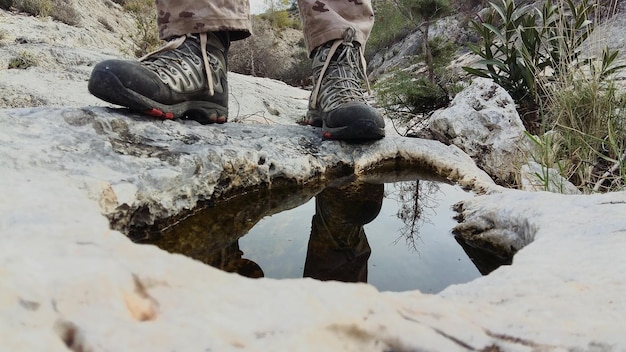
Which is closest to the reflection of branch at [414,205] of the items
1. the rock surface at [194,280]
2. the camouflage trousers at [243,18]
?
the rock surface at [194,280]

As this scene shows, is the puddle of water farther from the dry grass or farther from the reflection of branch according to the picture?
the dry grass

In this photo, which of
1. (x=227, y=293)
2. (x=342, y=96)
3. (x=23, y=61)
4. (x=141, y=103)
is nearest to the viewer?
(x=227, y=293)

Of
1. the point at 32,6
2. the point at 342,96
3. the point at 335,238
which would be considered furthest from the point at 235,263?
the point at 32,6

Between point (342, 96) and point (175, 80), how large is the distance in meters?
0.67

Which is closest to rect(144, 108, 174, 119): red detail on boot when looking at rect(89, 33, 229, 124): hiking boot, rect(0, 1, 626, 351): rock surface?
rect(89, 33, 229, 124): hiking boot

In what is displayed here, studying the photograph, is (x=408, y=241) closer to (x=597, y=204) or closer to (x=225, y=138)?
(x=597, y=204)

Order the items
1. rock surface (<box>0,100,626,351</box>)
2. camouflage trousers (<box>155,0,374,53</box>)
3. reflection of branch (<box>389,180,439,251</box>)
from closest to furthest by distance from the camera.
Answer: rock surface (<box>0,100,626,351</box>) → reflection of branch (<box>389,180,439,251</box>) → camouflage trousers (<box>155,0,374,53</box>)

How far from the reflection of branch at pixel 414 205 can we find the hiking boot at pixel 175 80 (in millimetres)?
745

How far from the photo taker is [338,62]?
6.09 feet

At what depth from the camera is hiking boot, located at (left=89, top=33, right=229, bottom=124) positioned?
1.26 meters

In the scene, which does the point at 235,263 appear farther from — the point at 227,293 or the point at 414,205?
the point at 414,205

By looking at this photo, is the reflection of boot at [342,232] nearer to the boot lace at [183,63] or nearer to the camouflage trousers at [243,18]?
the boot lace at [183,63]

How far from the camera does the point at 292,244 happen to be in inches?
42.4

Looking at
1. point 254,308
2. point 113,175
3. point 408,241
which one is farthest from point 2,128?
point 408,241
